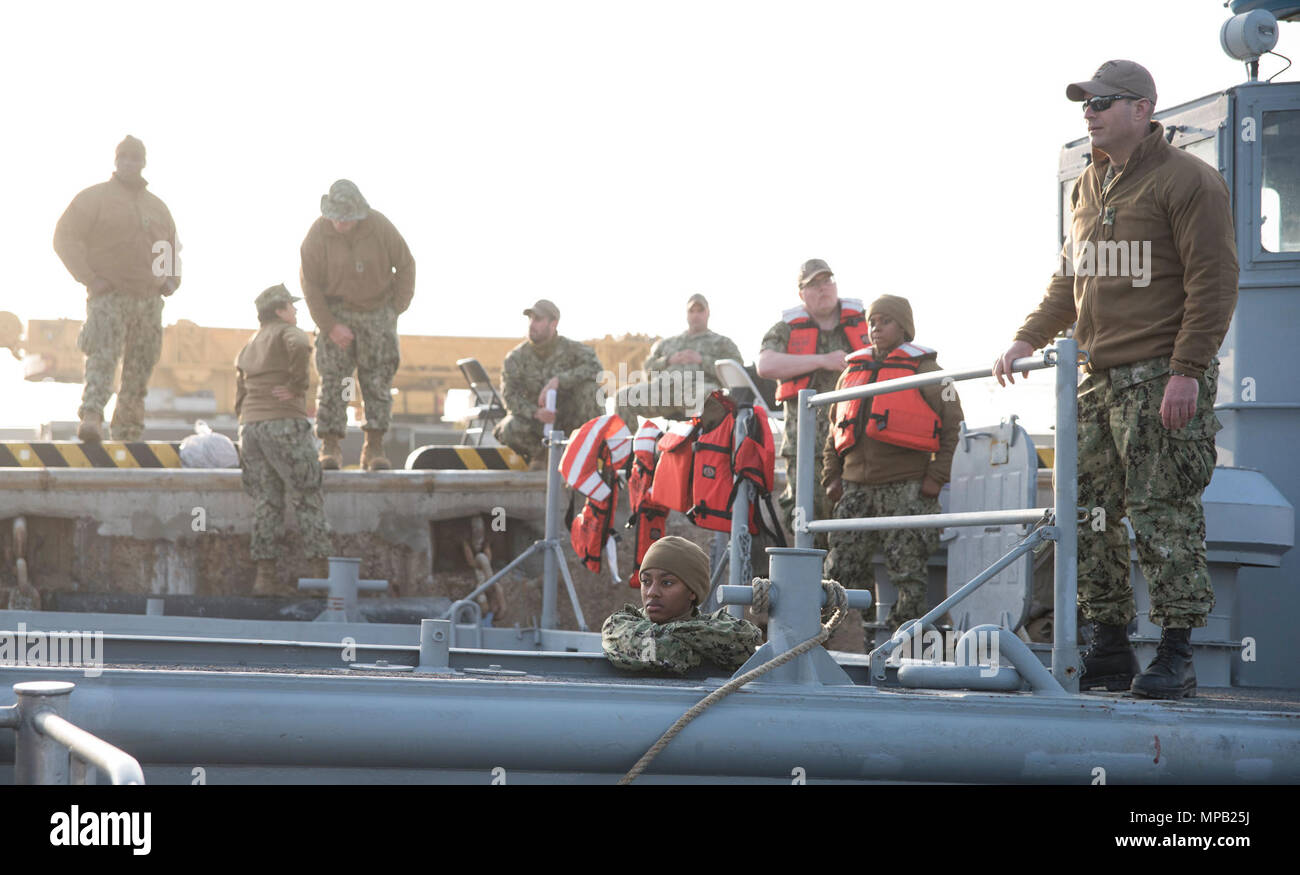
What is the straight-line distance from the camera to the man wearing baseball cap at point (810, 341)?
7035 mm

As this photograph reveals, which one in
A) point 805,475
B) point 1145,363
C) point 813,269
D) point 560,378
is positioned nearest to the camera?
point 1145,363

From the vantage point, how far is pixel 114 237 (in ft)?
31.2

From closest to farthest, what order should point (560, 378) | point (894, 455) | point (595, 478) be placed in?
point (894, 455) → point (595, 478) → point (560, 378)

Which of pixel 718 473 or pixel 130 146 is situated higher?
pixel 130 146

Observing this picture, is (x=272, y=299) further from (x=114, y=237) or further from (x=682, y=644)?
(x=682, y=644)

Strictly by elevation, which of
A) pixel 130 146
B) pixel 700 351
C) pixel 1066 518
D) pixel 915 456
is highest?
pixel 130 146

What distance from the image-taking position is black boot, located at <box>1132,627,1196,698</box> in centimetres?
393

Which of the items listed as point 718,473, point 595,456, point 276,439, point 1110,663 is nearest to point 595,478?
point 595,456

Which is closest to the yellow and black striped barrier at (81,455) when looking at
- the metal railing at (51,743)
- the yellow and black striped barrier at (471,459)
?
the yellow and black striped barrier at (471,459)

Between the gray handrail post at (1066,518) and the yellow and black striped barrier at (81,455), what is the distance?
711 cm

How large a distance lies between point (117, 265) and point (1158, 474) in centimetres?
756

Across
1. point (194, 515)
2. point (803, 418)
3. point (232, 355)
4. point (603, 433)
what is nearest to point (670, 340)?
point (603, 433)

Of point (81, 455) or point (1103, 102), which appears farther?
point (81, 455)

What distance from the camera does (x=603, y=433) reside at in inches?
307
